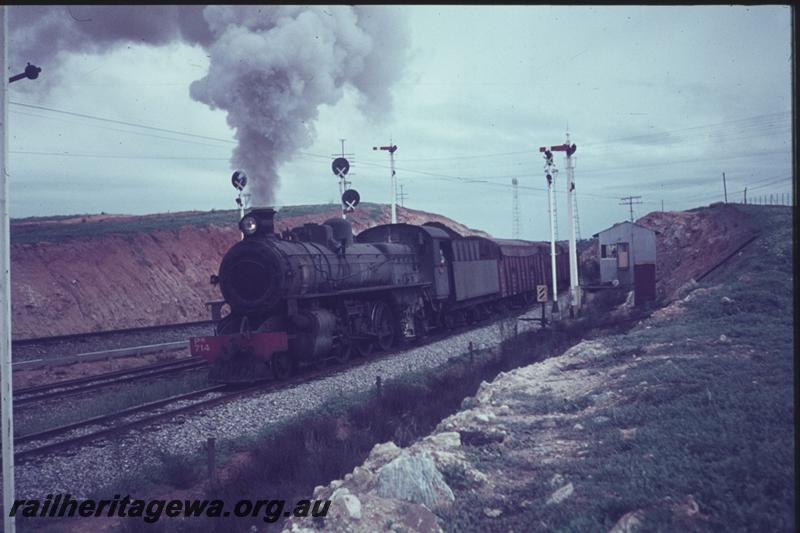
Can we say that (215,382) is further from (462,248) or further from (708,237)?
(708,237)

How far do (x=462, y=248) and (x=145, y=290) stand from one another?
51.4 feet

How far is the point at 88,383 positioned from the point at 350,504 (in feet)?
37.6

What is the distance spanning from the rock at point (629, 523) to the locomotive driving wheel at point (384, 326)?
12.3m

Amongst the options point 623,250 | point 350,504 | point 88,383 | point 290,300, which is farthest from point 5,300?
point 623,250

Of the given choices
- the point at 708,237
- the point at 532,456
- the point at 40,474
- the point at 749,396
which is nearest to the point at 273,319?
the point at 40,474

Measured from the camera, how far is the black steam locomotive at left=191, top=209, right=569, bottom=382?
1248 cm

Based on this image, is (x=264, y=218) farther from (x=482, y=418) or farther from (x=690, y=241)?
(x=690, y=241)

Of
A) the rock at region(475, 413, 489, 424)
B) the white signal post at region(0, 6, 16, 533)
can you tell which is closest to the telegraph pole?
the white signal post at region(0, 6, 16, 533)

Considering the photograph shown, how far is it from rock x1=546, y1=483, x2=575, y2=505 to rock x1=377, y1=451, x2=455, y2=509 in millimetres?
915

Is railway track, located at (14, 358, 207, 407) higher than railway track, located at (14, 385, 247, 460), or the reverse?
railway track, located at (14, 385, 247, 460)

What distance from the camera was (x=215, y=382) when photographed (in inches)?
514

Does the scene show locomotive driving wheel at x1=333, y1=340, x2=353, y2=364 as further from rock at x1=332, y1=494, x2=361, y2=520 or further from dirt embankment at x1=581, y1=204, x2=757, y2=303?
dirt embankment at x1=581, y1=204, x2=757, y2=303

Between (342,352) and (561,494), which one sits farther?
(342,352)

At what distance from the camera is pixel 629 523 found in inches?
158
